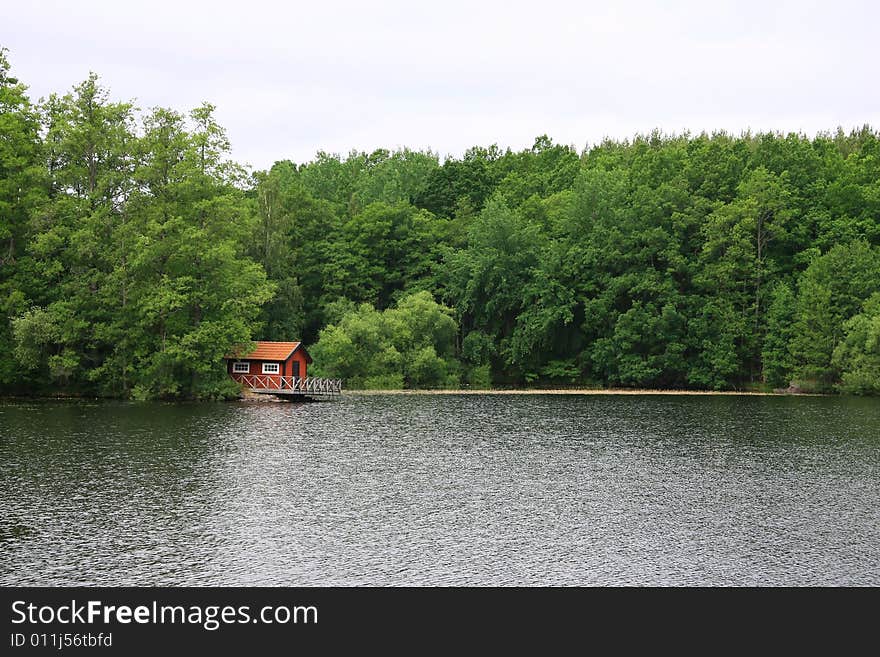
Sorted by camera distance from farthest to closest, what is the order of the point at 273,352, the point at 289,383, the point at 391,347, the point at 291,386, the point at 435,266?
the point at 435,266 → the point at 391,347 → the point at 273,352 → the point at 289,383 → the point at 291,386

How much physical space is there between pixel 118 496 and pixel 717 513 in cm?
1924

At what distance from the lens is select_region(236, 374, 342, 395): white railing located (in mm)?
64312

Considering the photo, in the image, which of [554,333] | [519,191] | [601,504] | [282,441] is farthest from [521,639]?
[519,191]

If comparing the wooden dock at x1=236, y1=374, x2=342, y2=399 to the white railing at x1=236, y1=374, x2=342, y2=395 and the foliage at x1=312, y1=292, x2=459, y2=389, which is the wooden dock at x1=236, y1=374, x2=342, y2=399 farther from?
the foliage at x1=312, y1=292, x2=459, y2=389

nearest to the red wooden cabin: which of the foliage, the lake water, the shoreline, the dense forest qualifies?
the dense forest

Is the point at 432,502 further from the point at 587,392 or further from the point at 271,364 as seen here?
the point at 587,392

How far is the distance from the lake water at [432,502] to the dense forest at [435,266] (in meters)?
17.1

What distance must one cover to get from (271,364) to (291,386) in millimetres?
2684

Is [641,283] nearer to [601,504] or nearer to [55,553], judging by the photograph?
[601,504]

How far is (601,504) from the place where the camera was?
88.2 ft

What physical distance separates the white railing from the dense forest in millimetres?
3879

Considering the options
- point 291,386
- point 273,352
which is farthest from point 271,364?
point 291,386

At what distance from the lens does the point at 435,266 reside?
93.1 metres

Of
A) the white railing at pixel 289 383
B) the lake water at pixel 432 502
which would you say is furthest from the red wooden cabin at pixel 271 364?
the lake water at pixel 432 502
